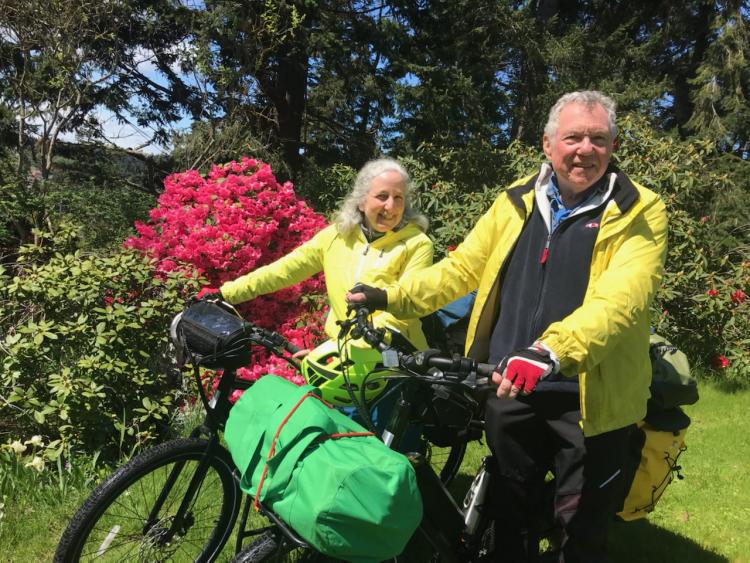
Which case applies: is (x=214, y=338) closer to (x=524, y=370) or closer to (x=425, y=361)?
(x=425, y=361)

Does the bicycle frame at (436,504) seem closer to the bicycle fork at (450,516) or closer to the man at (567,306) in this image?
the bicycle fork at (450,516)

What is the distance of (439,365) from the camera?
1672 millimetres

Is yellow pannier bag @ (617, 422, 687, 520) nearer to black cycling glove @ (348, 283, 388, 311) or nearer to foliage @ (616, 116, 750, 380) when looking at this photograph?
black cycling glove @ (348, 283, 388, 311)

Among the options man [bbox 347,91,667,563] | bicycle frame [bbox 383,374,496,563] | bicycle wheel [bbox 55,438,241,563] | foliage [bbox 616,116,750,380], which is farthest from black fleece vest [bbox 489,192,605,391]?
foliage [bbox 616,116,750,380]

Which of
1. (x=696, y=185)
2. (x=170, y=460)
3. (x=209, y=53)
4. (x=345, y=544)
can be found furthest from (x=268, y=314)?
(x=696, y=185)

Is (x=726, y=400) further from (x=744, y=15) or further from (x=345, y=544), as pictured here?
(x=744, y=15)

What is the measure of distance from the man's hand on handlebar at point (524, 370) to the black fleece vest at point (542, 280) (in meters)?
0.31

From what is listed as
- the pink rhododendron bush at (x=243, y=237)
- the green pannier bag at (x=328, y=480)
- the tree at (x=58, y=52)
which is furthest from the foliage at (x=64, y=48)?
the green pannier bag at (x=328, y=480)

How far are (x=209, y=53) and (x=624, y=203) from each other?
21.8 feet

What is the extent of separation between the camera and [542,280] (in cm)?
194

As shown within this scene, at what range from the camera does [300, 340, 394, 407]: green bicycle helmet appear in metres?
2.28

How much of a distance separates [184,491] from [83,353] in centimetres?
162

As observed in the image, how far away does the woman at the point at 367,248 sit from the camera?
266cm

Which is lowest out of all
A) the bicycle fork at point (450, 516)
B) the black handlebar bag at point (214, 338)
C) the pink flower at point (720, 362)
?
the pink flower at point (720, 362)
